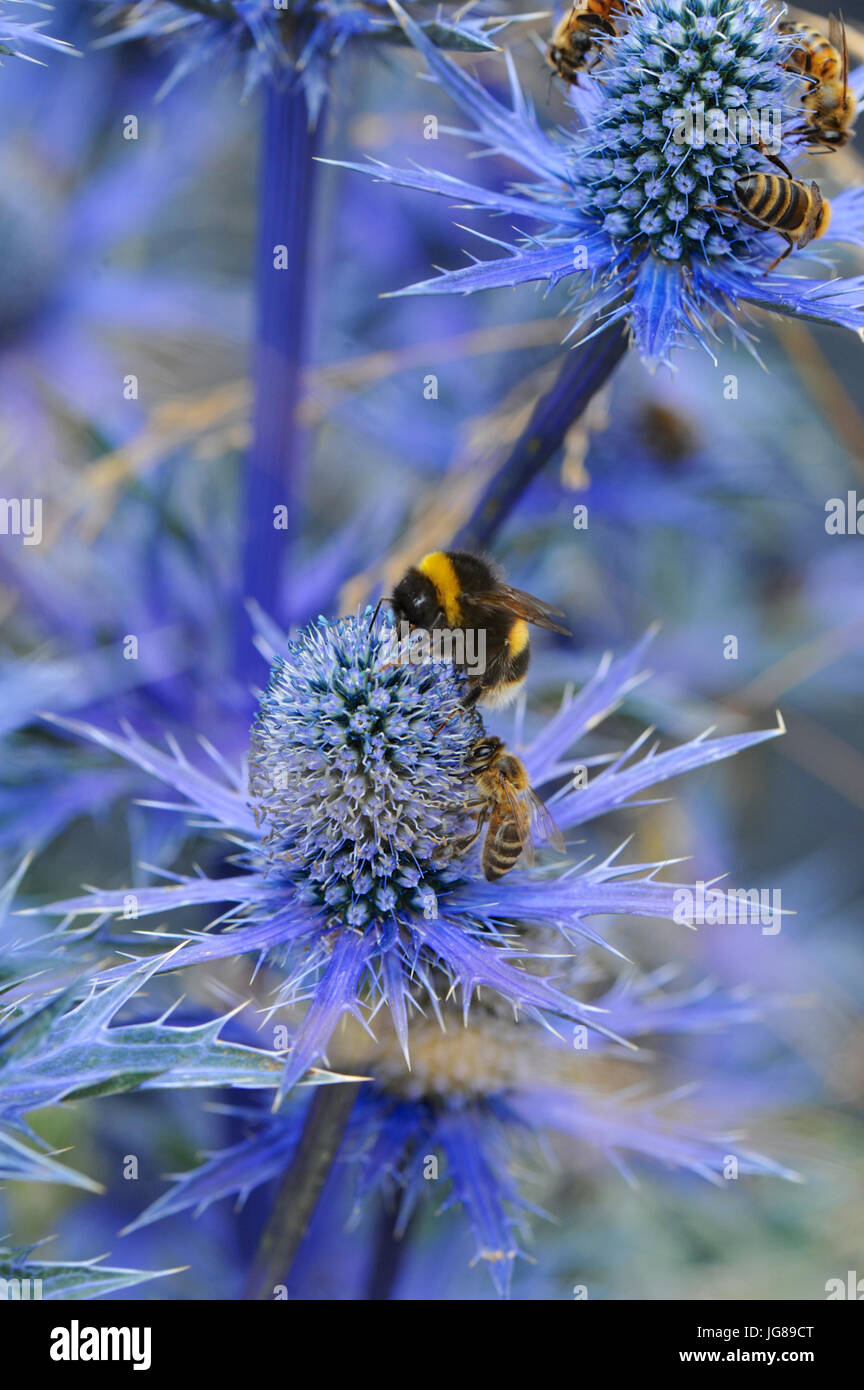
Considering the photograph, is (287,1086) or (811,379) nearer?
(287,1086)

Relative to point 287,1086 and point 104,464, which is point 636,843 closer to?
point 104,464

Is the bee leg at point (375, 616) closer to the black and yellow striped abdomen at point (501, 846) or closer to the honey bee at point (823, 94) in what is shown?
the black and yellow striped abdomen at point (501, 846)

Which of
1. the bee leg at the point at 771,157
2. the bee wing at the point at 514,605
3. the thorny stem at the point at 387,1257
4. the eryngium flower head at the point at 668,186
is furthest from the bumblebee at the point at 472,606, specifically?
the thorny stem at the point at 387,1257

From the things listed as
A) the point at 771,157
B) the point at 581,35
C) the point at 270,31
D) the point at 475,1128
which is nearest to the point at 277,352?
the point at 270,31

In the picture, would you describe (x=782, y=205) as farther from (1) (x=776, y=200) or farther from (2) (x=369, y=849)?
(2) (x=369, y=849)

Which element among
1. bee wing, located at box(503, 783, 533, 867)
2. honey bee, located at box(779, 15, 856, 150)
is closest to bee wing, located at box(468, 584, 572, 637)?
bee wing, located at box(503, 783, 533, 867)
